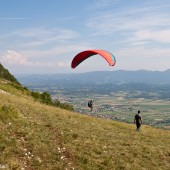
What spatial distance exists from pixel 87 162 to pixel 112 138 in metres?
6.24

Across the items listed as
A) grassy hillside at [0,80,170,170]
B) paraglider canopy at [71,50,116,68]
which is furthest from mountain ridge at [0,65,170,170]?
paraglider canopy at [71,50,116,68]

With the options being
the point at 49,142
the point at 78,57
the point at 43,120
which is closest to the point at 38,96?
the point at 78,57

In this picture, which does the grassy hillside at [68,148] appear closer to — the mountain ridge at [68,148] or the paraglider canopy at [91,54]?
the mountain ridge at [68,148]

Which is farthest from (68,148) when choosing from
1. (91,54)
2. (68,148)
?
(91,54)

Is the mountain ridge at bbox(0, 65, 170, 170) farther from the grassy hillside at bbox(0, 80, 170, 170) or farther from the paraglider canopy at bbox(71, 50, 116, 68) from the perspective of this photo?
the paraglider canopy at bbox(71, 50, 116, 68)

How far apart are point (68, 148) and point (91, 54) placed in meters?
14.0

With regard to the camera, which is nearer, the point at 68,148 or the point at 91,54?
the point at 68,148

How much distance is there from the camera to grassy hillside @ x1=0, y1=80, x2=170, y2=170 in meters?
17.0

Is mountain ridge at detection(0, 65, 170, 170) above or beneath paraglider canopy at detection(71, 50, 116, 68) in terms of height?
beneath

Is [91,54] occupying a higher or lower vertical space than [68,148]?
higher

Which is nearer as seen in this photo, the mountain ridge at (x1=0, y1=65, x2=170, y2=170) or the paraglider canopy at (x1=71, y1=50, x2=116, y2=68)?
the mountain ridge at (x1=0, y1=65, x2=170, y2=170)

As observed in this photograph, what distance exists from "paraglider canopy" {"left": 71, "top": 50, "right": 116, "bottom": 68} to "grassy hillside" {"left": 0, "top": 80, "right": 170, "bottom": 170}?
7076 mm

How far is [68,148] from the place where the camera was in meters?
19.3

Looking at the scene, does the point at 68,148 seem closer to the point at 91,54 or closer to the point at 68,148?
the point at 68,148
